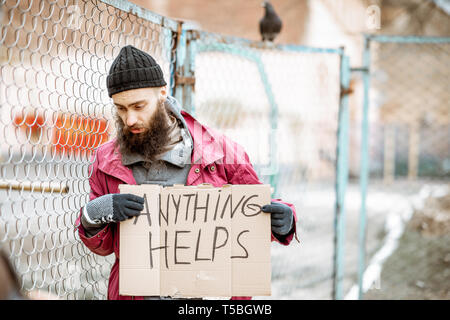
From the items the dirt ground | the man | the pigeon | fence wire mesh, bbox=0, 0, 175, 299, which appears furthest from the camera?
the dirt ground

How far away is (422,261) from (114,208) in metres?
5.13

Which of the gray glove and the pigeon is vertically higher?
the pigeon

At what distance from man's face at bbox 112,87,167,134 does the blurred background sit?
201mm

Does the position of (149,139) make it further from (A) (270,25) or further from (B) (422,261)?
(B) (422,261)

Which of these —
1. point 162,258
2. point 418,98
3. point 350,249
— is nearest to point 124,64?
point 162,258

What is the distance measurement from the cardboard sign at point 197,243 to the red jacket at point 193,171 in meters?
0.18

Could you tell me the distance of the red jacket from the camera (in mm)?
1940

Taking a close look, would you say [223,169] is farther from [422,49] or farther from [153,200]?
[422,49]

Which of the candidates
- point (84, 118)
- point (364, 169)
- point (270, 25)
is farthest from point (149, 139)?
point (270, 25)

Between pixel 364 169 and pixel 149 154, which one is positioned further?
pixel 364 169

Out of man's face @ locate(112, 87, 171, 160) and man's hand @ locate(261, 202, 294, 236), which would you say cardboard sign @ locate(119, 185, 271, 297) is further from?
man's face @ locate(112, 87, 171, 160)

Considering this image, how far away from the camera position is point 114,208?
1.69 meters

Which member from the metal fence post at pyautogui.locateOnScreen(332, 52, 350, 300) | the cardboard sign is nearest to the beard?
the cardboard sign
